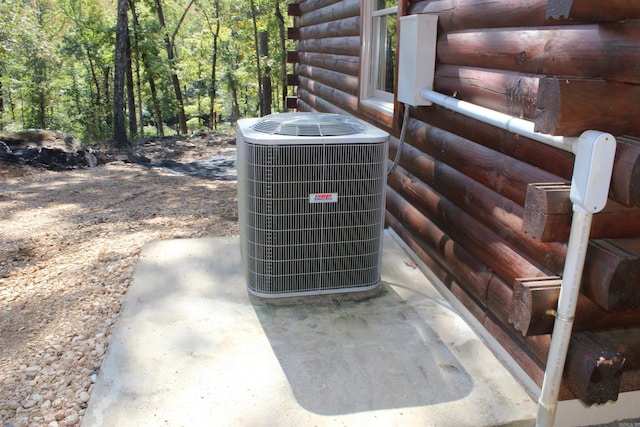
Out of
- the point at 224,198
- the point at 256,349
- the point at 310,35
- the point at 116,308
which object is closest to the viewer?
the point at 256,349

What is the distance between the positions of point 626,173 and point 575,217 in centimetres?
22

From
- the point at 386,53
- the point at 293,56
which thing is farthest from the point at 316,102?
the point at 386,53

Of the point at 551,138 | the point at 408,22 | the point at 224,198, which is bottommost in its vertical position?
the point at 224,198

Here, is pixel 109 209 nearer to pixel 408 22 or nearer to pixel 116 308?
pixel 116 308

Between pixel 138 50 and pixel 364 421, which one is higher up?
pixel 138 50

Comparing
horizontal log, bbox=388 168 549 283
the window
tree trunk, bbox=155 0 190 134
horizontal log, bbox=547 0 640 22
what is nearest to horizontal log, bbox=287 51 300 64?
the window

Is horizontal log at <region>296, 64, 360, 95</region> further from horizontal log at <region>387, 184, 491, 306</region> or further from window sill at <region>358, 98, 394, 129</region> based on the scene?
horizontal log at <region>387, 184, 491, 306</region>

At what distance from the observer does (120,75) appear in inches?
492

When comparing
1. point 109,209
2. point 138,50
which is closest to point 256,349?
point 109,209

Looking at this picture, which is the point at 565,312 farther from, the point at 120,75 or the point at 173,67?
the point at 173,67

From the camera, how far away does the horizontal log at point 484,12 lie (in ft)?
7.71

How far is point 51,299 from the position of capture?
11.5 ft

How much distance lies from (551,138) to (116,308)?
2718mm

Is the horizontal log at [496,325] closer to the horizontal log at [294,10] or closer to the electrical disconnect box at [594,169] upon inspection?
the electrical disconnect box at [594,169]
